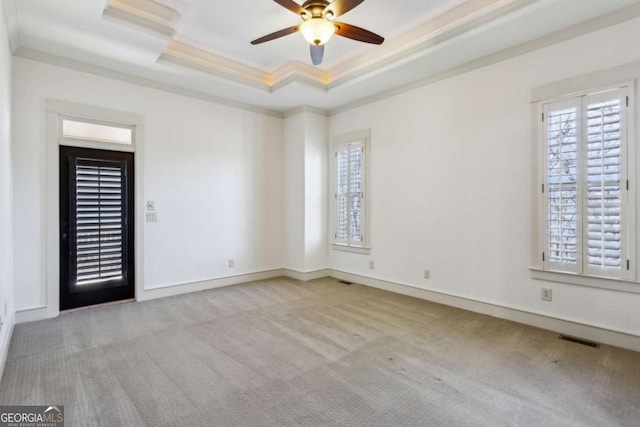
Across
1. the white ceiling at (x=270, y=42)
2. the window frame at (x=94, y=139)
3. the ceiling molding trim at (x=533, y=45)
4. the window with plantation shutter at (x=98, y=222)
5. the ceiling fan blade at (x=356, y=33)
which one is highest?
the white ceiling at (x=270, y=42)

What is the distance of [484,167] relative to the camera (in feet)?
12.4

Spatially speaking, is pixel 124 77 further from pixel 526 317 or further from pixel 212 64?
pixel 526 317

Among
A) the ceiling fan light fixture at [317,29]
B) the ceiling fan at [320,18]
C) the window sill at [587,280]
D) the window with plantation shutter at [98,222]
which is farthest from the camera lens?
the window with plantation shutter at [98,222]

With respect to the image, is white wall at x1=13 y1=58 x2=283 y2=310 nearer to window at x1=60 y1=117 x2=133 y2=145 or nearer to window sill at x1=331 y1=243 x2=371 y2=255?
window at x1=60 y1=117 x2=133 y2=145

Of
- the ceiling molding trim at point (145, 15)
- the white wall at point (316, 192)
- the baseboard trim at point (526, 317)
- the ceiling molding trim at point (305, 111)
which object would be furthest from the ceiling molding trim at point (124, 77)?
the baseboard trim at point (526, 317)

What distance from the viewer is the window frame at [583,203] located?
2.79 metres

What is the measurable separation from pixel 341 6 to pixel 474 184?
8.08 ft

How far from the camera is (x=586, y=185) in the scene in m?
3.01

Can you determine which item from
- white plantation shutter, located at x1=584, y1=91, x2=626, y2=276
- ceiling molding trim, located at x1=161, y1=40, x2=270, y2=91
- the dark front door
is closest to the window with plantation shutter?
the dark front door

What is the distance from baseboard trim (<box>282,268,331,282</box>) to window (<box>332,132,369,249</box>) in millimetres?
559

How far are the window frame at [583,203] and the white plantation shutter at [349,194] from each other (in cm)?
241

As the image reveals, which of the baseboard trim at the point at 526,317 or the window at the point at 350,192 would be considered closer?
the baseboard trim at the point at 526,317

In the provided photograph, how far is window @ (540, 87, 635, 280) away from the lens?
9.33 feet

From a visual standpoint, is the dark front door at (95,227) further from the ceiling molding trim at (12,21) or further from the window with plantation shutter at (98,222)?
the ceiling molding trim at (12,21)
